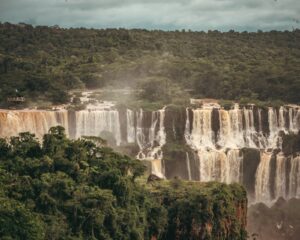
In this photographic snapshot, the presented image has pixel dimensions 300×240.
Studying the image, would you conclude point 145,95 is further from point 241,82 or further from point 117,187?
point 117,187

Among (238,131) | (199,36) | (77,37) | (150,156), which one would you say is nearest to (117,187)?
(150,156)

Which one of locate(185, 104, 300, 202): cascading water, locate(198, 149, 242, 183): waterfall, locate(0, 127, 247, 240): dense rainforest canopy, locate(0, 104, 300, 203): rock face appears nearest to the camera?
locate(0, 127, 247, 240): dense rainforest canopy

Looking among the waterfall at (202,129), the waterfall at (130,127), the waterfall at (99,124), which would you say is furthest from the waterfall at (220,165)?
the waterfall at (99,124)

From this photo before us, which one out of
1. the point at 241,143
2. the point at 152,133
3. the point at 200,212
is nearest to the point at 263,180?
the point at 241,143

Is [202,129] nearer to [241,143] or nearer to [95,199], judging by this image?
[241,143]

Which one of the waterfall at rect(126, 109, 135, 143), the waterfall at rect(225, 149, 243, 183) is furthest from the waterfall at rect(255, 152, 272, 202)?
the waterfall at rect(126, 109, 135, 143)

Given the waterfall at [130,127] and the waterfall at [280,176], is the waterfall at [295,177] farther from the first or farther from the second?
the waterfall at [130,127]

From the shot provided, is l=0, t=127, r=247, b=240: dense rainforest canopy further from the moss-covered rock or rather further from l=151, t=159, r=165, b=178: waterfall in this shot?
l=151, t=159, r=165, b=178: waterfall
